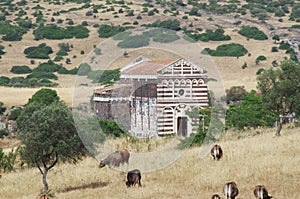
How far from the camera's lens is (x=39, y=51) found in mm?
104750

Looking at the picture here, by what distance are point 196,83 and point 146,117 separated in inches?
121

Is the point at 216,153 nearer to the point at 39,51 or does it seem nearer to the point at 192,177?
the point at 192,177

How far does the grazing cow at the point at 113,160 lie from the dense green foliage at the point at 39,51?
7695 cm

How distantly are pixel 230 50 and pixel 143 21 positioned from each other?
22.8 metres

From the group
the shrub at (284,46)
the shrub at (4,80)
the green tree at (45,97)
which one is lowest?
the shrub at (284,46)

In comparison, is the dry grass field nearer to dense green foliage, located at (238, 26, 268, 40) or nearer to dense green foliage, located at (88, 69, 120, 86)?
dense green foliage, located at (88, 69, 120, 86)

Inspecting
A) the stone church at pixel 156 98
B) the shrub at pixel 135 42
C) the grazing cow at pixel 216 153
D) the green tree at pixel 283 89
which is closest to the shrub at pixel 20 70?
the shrub at pixel 135 42

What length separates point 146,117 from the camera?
32.0m

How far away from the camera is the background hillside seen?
9481cm

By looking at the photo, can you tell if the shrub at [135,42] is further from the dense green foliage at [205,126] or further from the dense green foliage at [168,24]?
the dense green foliage at [168,24]

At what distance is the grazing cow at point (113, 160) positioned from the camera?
2597 cm

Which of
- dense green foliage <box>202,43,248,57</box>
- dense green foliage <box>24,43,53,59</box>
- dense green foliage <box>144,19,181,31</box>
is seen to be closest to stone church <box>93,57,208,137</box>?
dense green foliage <box>202,43,248,57</box>

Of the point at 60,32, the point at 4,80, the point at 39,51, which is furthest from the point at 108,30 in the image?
the point at 4,80

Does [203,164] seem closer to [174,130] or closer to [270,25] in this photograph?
[174,130]
